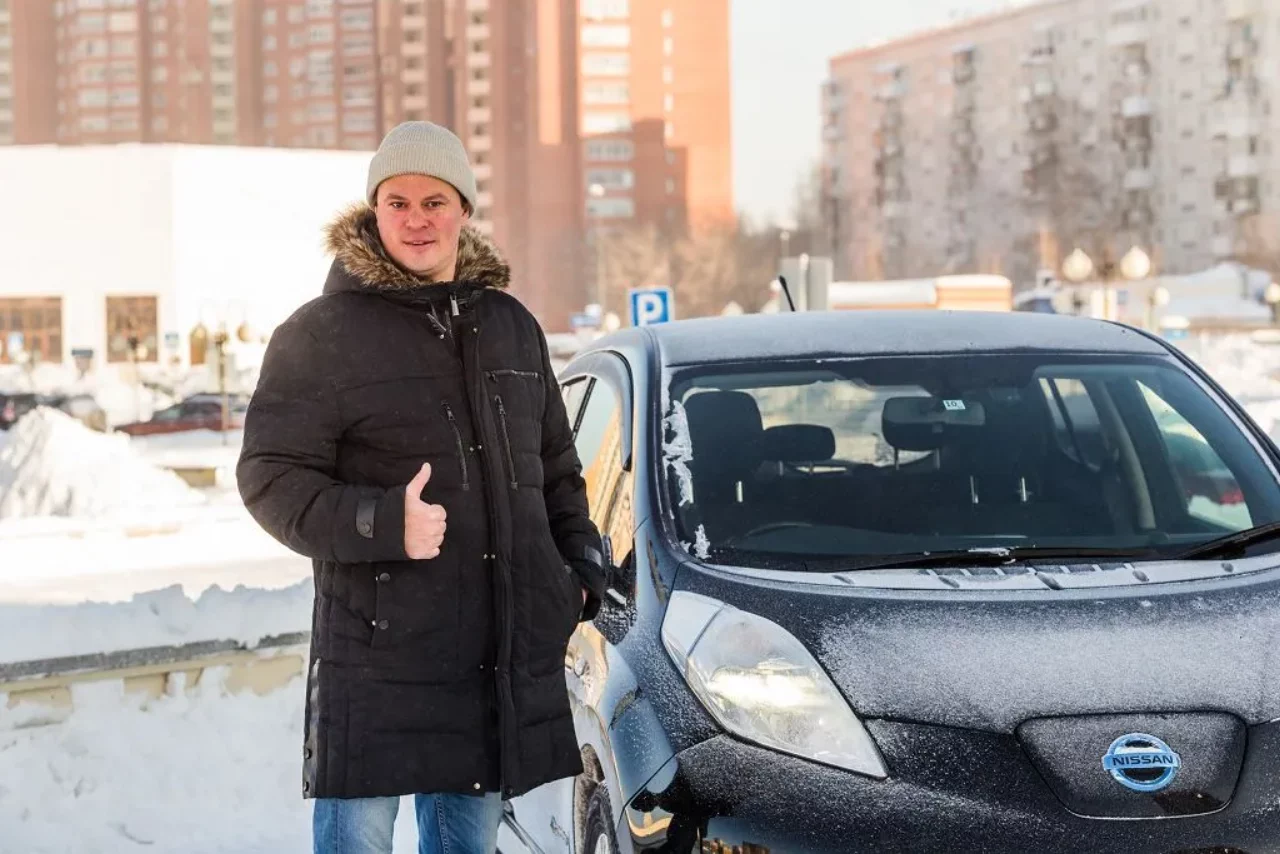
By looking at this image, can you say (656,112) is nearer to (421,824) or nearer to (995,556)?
(995,556)

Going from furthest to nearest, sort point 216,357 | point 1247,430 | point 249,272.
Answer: point 249,272 < point 216,357 < point 1247,430

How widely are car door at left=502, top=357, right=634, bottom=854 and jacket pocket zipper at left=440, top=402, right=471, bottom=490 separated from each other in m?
0.70

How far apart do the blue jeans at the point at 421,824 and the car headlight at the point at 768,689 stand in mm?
452

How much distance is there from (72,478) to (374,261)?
1981cm

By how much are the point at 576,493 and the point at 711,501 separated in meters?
0.46

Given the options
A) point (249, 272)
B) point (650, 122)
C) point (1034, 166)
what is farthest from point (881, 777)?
point (650, 122)

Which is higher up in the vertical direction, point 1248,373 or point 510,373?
point 510,373

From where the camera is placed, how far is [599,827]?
3.42 metres

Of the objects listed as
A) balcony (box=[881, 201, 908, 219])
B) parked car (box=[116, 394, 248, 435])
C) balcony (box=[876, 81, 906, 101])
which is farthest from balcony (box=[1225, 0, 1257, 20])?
parked car (box=[116, 394, 248, 435])

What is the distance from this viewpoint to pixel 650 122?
11912 centimetres

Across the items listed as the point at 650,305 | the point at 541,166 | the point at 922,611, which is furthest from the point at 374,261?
the point at 541,166

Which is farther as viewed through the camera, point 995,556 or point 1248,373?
point 1248,373

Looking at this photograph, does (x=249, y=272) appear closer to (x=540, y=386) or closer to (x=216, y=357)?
(x=216, y=357)

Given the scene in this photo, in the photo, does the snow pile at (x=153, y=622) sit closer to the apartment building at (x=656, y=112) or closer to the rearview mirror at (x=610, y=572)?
the rearview mirror at (x=610, y=572)
